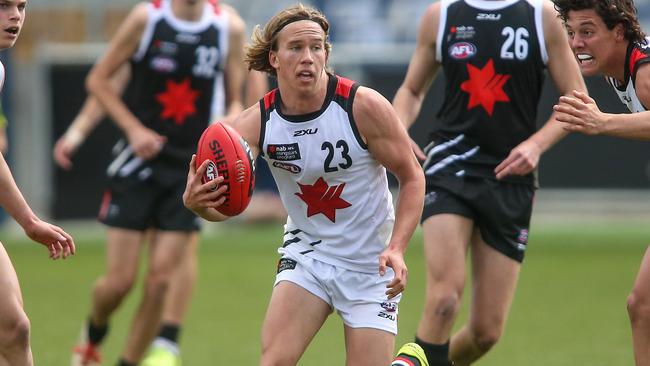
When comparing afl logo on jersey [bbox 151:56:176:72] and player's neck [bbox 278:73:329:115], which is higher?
player's neck [bbox 278:73:329:115]

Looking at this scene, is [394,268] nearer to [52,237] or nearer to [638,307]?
[638,307]

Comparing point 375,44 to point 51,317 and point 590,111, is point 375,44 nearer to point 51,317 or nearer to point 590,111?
point 51,317

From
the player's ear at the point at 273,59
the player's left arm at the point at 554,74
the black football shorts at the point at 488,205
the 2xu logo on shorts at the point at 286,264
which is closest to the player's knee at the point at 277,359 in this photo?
the 2xu logo on shorts at the point at 286,264

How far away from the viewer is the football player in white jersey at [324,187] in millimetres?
5180

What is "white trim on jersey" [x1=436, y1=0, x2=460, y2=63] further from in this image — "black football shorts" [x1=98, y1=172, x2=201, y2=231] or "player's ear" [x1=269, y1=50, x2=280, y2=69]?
"black football shorts" [x1=98, y1=172, x2=201, y2=231]

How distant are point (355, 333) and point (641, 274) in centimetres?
127

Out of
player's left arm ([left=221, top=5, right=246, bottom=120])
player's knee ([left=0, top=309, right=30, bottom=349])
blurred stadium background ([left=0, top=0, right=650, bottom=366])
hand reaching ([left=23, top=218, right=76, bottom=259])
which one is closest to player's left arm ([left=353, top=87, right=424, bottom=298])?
hand reaching ([left=23, top=218, right=76, bottom=259])

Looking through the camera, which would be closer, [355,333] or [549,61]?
[355,333]

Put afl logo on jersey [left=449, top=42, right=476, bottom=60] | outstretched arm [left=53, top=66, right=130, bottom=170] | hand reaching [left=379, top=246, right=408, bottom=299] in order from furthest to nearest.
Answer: outstretched arm [left=53, top=66, right=130, bottom=170] < afl logo on jersey [left=449, top=42, right=476, bottom=60] < hand reaching [left=379, top=246, right=408, bottom=299]

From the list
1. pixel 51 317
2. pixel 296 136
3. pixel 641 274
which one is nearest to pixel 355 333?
pixel 296 136

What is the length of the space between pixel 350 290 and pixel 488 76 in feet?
5.34

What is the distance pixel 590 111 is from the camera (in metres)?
4.91

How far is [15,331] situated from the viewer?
201 inches

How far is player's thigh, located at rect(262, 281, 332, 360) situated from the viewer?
5.10m
